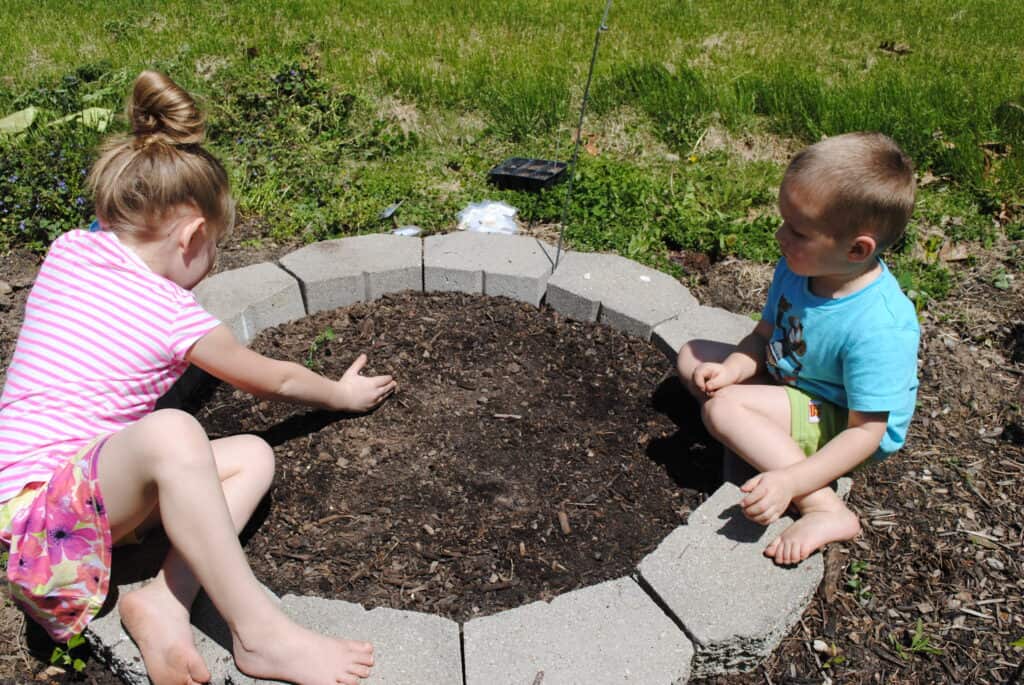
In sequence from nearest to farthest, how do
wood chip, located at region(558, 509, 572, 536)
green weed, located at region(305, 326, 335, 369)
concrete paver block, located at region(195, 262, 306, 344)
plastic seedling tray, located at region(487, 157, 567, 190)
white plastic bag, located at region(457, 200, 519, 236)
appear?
1. wood chip, located at region(558, 509, 572, 536)
2. green weed, located at region(305, 326, 335, 369)
3. concrete paver block, located at region(195, 262, 306, 344)
4. white plastic bag, located at region(457, 200, 519, 236)
5. plastic seedling tray, located at region(487, 157, 567, 190)

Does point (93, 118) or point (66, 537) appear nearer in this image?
point (66, 537)

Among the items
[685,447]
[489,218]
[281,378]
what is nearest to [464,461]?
[281,378]

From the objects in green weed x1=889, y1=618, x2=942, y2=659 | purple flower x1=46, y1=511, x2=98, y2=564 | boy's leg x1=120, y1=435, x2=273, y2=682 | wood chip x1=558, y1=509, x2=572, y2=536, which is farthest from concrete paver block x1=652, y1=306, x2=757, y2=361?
purple flower x1=46, y1=511, x2=98, y2=564

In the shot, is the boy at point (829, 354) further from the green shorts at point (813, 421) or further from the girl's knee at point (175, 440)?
the girl's knee at point (175, 440)

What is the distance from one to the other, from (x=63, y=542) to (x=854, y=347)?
2.14 metres

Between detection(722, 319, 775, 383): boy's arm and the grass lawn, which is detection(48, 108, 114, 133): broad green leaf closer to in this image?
the grass lawn

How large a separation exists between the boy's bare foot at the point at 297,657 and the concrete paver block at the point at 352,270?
1.72 metres

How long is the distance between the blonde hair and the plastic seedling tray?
6.96 feet

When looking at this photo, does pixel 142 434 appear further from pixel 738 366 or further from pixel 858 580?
pixel 858 580

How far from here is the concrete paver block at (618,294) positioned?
329 cm

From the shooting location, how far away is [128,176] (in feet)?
6.95

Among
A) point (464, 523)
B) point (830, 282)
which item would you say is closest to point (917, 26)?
point (830, 282)

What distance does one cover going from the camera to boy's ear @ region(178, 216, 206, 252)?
2209mm

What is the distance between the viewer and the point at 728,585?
216cm
